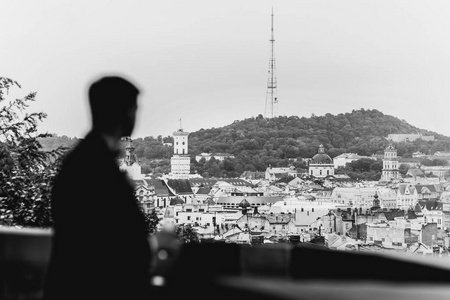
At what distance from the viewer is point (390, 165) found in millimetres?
86062

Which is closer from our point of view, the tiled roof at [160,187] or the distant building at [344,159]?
the tiled roof at [160,187]

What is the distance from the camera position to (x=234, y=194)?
215 feet

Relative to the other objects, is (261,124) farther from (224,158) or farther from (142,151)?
(142,151)

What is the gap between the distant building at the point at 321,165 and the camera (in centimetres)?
8944

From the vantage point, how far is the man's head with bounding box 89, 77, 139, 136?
5.28 ft

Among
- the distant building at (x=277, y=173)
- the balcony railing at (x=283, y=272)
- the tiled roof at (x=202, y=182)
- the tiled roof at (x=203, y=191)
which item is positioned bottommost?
the balcony railing at (x=283, y=272)

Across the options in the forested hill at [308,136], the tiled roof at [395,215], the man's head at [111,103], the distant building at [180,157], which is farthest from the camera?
the forested hill at [308,136]

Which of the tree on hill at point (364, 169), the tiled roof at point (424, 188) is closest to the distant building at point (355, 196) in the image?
the tiled roof at point (424, 188)

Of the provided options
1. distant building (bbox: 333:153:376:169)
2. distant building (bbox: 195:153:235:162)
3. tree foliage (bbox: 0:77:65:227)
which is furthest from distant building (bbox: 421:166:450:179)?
tree foliage (bbox: 0:77:65:227)

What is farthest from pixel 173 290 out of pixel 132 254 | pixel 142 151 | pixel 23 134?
pixel 142 151

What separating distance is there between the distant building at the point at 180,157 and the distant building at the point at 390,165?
1966 centimetres

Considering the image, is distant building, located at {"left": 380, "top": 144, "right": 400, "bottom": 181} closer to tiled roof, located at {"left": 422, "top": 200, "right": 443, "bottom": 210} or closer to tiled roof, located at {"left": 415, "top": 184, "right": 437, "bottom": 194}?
tiled roof, located at {"left": 415, "top": 184, "right": 437, "bottom": 194}

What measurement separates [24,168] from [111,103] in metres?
5.64

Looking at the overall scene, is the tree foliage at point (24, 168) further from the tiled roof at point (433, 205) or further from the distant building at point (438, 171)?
the distant building at point (438, 171)
